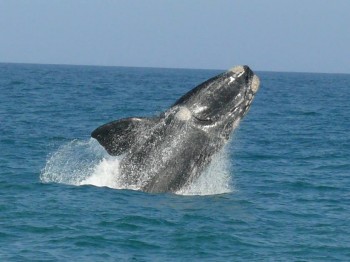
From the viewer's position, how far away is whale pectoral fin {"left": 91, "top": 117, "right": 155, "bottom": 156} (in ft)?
60.1

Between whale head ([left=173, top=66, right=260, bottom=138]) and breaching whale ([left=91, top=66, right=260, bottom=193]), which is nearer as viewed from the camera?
breaching whale ([left=91, top=66, right=260, bottom=193])

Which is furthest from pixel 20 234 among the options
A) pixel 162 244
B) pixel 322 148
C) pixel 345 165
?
pixel 322 148

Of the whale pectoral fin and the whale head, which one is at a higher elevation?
the whale head

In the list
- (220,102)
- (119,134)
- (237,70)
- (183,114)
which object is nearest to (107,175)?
(119,134)

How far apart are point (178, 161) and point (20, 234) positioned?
12.9ft

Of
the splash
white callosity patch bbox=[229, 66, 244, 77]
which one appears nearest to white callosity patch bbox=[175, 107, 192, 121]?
the splash

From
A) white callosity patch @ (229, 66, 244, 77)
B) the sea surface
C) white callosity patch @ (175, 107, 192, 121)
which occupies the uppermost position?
white callosity patch @ (229, 66, 244, 77)

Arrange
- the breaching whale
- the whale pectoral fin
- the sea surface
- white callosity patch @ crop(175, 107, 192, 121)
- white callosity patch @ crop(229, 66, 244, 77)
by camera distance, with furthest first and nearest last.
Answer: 1. white callosity patch @ crop(229, 66, 244, 77)
2. white callosity patch @ crop(175, 107, 192, 121)
3. the breaching whale
4. the whale pectoral fin
5. the sea surface

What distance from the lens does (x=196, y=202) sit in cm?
1955

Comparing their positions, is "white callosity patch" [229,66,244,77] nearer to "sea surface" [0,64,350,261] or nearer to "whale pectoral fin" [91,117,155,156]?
"sea surface" [0,64,350,261]

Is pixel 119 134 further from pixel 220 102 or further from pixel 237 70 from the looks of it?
pixel 237 70

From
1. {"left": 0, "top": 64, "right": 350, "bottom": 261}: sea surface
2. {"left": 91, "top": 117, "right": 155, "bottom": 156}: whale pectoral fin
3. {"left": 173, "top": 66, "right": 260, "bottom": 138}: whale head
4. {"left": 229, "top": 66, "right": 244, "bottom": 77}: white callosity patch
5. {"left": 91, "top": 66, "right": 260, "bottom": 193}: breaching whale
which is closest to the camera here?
{"left": 0, "top": 64, "right": 350, "bottom": 261}: sea surface

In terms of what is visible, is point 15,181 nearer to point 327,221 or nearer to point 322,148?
point 327,221

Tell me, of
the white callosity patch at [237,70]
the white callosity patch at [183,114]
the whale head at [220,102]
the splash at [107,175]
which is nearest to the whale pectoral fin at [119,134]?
the white callosity patch at [183,114]
